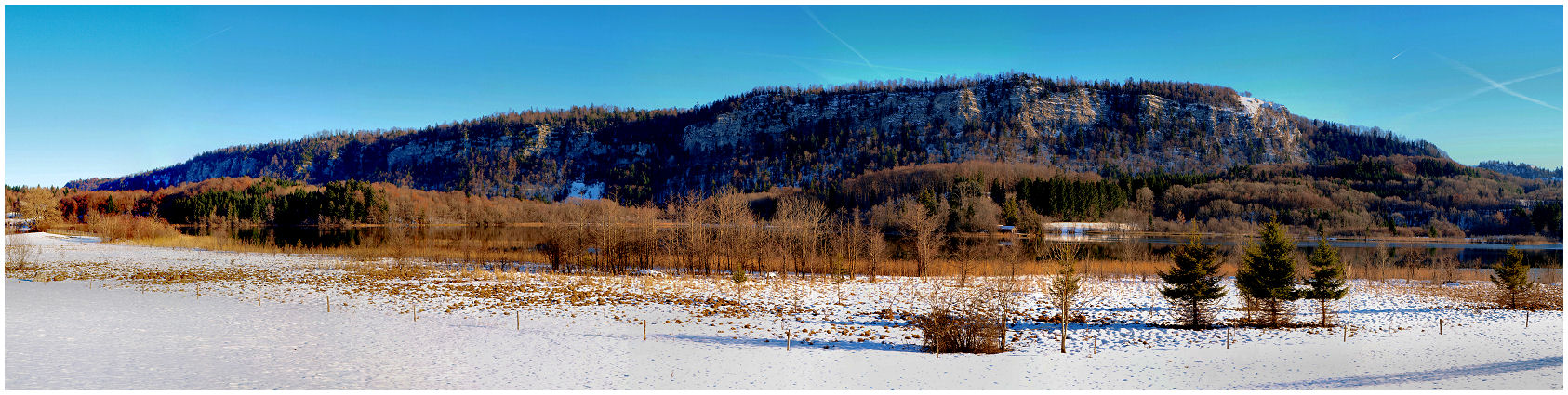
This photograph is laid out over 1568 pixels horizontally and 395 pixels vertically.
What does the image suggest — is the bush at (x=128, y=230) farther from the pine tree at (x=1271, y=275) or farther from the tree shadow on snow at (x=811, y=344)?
the pine tree at (x=1271, y=275)

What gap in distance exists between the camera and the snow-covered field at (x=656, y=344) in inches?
508

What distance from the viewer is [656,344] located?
16.4 m

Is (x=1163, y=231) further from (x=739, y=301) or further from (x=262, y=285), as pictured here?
(x=262, y=285)

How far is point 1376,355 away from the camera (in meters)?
16.2

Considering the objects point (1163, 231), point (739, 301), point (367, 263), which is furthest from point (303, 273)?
point (1163, 231)

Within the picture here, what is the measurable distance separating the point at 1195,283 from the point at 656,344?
616 inches

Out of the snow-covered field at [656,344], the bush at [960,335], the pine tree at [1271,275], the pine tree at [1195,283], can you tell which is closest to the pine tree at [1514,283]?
the snow-covered field at [656,344]

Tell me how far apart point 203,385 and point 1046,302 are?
77.0ft

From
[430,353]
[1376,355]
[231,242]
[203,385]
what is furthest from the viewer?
[231,242]

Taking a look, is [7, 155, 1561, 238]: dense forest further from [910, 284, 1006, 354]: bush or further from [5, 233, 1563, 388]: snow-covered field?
[910, 284, 1006, 354]: bush

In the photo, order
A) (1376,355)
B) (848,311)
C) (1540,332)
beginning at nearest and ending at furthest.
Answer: (1376,355)
(1540,332)
(848,311)

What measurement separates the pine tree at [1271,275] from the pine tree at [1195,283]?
1.61 metres

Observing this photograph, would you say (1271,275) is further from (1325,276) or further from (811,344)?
(811,344)

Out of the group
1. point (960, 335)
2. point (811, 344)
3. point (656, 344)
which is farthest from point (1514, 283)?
point (656, 344)
